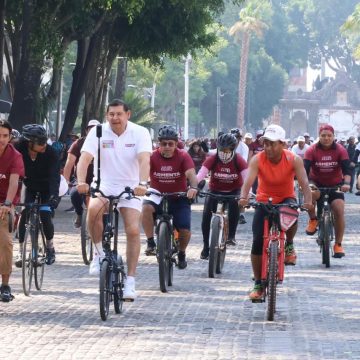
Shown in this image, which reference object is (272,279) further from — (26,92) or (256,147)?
(256,147)

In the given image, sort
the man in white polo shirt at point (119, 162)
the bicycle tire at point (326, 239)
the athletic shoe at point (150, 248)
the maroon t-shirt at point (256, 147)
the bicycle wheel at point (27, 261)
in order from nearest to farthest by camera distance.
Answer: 1. the man in white polo shirt at point (119, 162)
2. the bicycle wheel at point (27, 261)
3. the athletic shoe at point (150, 248)
4. the bicycle tire at point (326, 239)
5. the maroon t-shirt at point (256, 147)

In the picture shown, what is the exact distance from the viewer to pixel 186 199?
50.7 ft

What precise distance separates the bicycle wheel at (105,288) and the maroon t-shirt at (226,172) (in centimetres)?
568

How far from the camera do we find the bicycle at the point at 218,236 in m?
15.9

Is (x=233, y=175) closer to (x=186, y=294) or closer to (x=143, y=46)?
(x=186, y=294)

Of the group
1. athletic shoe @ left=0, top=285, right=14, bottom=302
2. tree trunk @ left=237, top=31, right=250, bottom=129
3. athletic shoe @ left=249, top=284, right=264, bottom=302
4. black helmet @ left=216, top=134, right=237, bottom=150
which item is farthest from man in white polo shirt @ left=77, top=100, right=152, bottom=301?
tree trunk @ left=237, top=31, right=250, bottom=129

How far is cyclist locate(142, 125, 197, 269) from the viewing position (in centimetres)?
1542

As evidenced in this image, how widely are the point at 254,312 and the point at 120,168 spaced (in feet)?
5.34

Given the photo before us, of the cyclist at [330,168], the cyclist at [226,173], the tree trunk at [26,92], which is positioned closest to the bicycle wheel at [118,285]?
the cyclist at [226,173]

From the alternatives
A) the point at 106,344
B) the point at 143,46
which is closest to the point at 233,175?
the point at 106,344

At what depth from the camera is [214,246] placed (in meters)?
15.9

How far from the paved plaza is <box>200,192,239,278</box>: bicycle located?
146mm

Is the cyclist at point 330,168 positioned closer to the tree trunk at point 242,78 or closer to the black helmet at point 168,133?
the black helmet at point 168,133

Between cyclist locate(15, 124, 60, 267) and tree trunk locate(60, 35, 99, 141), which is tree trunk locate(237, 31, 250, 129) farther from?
cyclist locate(15, 124, 60, 267)
